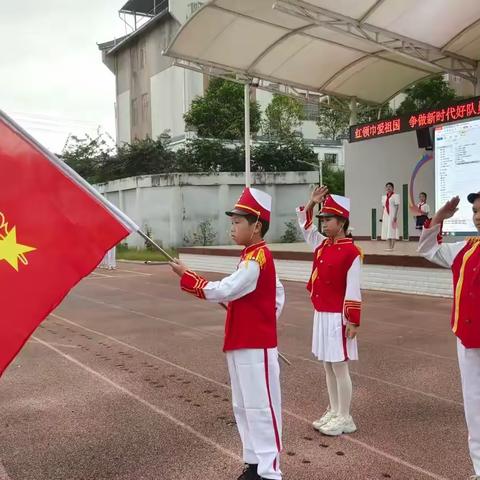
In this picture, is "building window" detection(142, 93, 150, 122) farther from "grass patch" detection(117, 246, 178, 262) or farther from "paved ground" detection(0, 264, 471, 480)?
"paved ground" detection(0, 264, 471, 480)

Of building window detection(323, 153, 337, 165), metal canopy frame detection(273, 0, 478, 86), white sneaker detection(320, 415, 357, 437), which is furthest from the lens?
building window detection(323, 153, 337, 165)

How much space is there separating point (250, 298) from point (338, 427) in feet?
4.80

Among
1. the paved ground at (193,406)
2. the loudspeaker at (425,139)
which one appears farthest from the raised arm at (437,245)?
the loudspeaker at (425,139)

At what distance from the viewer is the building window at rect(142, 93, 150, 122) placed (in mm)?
54969

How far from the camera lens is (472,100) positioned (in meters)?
13.4

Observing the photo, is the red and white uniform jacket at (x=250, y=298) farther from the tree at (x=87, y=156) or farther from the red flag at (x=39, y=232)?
the tree at (x=87, y=156)

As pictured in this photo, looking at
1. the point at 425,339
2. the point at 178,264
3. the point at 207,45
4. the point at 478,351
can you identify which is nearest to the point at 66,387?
the point at 178,264

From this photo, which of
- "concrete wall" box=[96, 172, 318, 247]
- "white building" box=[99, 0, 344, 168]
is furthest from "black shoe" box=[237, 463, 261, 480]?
"white building" box=[99, 0, 344, 168]

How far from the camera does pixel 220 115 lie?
128 feet

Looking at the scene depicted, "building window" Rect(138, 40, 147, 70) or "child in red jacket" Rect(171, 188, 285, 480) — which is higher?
"building window" Rect(138, 40, 147, 70)

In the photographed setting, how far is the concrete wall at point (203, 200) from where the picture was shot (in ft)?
90.4

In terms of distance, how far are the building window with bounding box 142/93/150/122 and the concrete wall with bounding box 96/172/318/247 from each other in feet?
92.4

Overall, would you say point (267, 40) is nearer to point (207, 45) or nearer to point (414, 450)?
point (207, 45)

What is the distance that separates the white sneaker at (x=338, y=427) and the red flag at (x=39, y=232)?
2.19 meters
